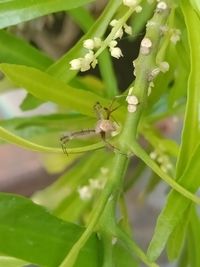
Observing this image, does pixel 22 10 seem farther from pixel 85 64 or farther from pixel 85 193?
pixel 85 193

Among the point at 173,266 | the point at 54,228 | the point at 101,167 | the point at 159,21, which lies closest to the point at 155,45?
the point at 159,21

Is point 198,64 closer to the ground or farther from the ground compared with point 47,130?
farther from the ground

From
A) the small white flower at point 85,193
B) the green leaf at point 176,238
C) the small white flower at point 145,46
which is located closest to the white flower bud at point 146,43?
the small white flower at point 145,46

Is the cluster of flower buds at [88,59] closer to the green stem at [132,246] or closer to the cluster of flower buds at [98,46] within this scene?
the cluster of flower buds at [98,46]

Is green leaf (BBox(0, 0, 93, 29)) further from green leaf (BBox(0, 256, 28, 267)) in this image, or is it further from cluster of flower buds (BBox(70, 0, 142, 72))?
green leaf (BBox(0, 256, 28, 267))

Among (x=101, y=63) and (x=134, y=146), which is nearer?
(x=134, y=146)

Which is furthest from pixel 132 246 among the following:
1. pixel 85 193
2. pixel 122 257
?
pixel 85 193

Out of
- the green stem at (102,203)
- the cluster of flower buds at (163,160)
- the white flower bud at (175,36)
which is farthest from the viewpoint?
the cluster of flower buds at (163,160)

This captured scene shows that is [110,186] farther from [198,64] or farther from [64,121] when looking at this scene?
[64,121]
